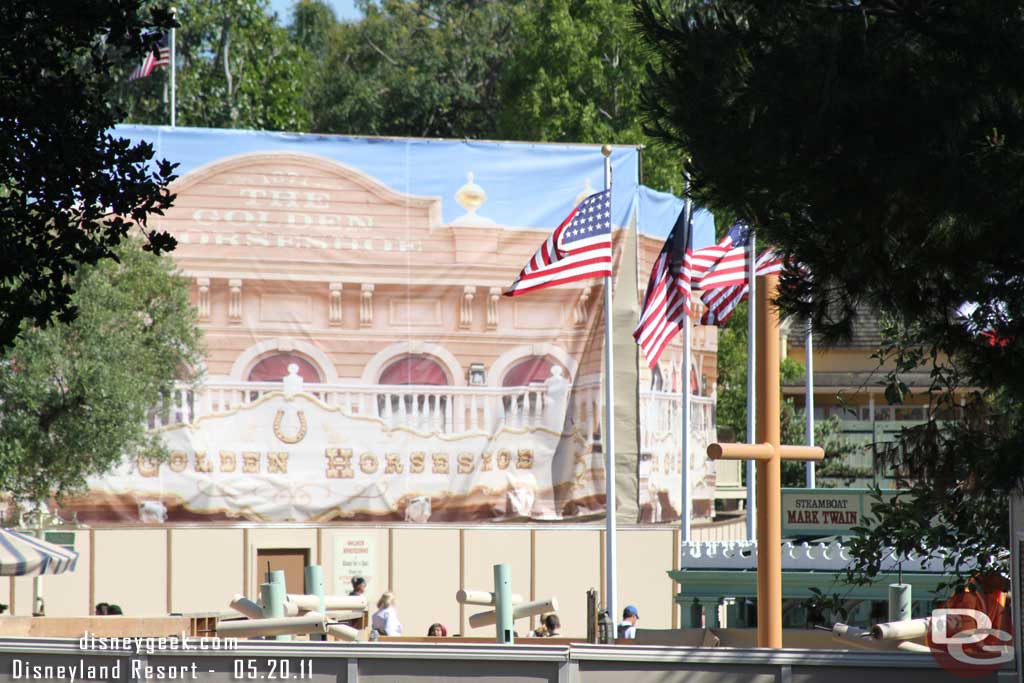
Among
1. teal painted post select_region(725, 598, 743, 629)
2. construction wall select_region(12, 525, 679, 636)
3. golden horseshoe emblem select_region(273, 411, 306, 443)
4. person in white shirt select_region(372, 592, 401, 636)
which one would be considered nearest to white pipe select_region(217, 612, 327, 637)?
person in white shirt select_region(372, 592, 401, 636)

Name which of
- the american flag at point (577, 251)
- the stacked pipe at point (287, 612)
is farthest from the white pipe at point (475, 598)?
the american flag at point (577, 251)

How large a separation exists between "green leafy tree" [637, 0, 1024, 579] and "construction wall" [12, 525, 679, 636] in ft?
75.9

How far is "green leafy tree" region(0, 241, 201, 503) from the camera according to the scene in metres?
26.9

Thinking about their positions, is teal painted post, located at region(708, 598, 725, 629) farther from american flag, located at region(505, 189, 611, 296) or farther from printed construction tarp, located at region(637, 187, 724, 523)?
printed construction tarp, located at region(637, 187, 724, 523)

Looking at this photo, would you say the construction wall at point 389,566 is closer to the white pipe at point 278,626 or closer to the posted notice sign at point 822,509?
the posted notice sign at point 822,509

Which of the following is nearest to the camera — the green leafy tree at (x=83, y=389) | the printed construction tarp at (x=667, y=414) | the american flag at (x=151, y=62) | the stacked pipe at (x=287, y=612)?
the stacked pipe at (x=287, y=612)

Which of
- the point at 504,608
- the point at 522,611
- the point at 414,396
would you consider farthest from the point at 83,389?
the point at 504,608

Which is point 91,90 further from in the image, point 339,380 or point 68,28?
point 339,380

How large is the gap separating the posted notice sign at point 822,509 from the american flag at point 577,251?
16.0ft

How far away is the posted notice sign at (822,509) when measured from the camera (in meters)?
17.4

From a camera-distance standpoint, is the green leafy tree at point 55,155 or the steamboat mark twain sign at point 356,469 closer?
the green leafy tree at point 55,155

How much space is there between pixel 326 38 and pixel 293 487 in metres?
34.3

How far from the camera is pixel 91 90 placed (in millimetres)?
10773

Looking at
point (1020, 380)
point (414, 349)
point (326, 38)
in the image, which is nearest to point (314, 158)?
point (414, 349)
